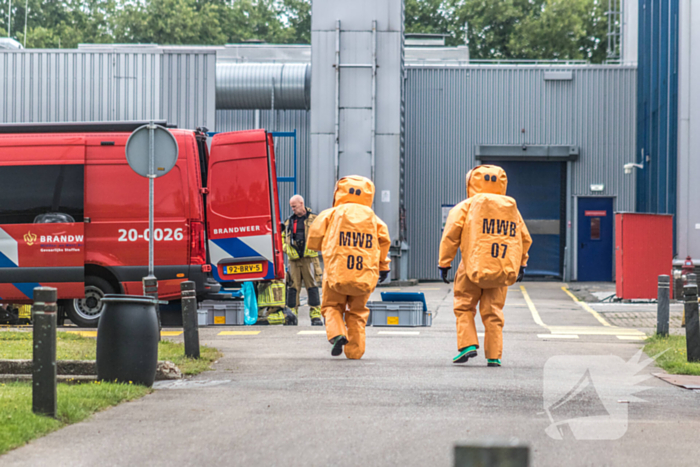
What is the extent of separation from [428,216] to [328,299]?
1680 centimetres

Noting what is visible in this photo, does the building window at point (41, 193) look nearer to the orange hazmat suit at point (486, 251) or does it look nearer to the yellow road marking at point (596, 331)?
the orange hazmat suit at point (486, 251)

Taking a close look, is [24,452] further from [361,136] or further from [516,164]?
[516,164]

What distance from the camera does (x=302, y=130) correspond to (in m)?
25.4

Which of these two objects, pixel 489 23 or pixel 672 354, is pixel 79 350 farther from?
pixel 489 23

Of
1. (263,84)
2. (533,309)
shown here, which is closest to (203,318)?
(533,309)

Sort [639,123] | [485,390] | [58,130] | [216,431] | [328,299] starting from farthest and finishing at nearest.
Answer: [639,123] → [58,130] → [328,299] → [485,390] → [216,431]

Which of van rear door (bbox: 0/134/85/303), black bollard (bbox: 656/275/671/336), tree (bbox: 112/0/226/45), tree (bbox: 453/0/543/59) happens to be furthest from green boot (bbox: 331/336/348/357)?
tree (bbox: 112/0/226/45)

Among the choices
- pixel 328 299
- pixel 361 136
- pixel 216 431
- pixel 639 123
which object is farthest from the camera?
pixel 639 123

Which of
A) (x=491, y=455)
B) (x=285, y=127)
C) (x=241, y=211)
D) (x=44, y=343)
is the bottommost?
(x=44, y=343)

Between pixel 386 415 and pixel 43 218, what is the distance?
25.2 ft

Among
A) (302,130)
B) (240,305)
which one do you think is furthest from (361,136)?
(240,305)

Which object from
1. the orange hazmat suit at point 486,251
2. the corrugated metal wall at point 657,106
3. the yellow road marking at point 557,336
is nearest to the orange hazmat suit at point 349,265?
the orange hazmat suit at point 486,251

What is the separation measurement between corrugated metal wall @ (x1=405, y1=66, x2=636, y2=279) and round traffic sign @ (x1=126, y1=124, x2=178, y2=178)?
16.0 metres

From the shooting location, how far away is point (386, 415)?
578 centimetres
